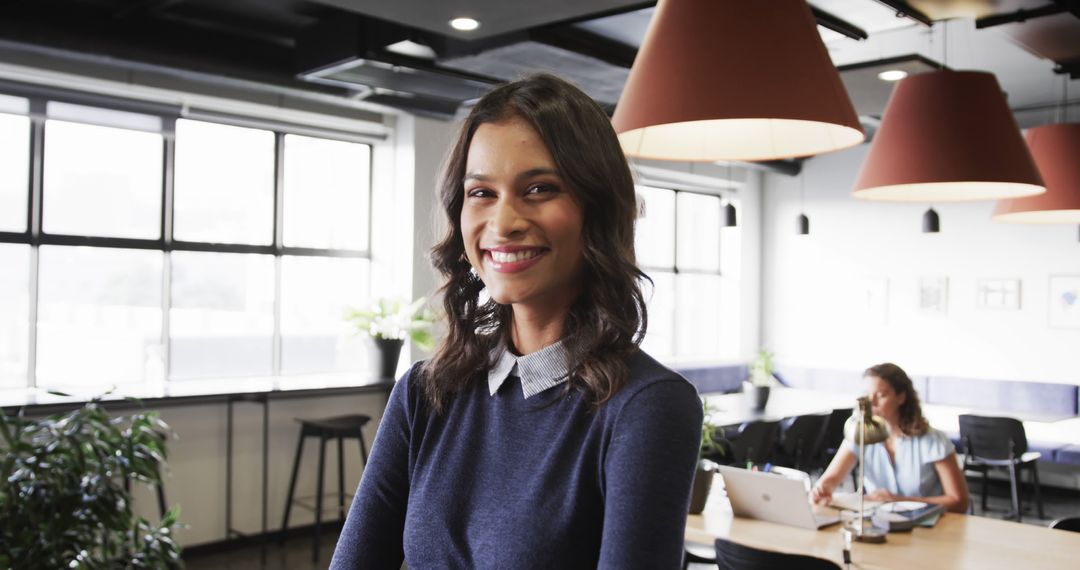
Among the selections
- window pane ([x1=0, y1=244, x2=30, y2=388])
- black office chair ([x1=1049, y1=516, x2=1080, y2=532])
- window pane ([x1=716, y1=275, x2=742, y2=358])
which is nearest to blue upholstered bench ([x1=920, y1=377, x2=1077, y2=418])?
window pane ([x1=716, y1=275, x2=742, y2=358])

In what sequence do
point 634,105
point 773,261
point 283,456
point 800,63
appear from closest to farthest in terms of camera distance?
point 800,63 < point 634,105 < point 283,456 < point 773,261

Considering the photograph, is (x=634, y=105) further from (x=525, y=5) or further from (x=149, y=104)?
(x=149, y=104)

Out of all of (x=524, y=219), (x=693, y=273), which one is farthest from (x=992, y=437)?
(x=524, y=219)

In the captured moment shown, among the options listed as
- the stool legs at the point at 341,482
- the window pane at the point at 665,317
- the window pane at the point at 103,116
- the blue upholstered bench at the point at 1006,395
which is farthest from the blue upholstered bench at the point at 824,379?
the window pane at the point at 103,116

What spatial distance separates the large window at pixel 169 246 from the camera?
19.4 feet

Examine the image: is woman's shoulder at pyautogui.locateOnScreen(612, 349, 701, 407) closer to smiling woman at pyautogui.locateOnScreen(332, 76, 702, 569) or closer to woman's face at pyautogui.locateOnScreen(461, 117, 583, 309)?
smiling woman at pyautogui.locateOnScreen(332, 76, 702, 569)

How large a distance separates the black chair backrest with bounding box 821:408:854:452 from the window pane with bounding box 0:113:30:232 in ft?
20.2

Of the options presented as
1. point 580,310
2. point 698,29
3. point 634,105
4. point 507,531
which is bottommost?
point 507,531

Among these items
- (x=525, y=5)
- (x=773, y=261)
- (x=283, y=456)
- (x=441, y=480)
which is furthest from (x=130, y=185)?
(x=773, y=261)

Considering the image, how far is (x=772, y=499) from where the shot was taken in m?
3.49

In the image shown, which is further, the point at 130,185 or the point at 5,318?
the point at 130,185

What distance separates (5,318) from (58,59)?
1.63 meters

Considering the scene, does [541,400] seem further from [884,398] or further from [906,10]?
[906,10]

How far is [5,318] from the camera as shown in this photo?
582cm
